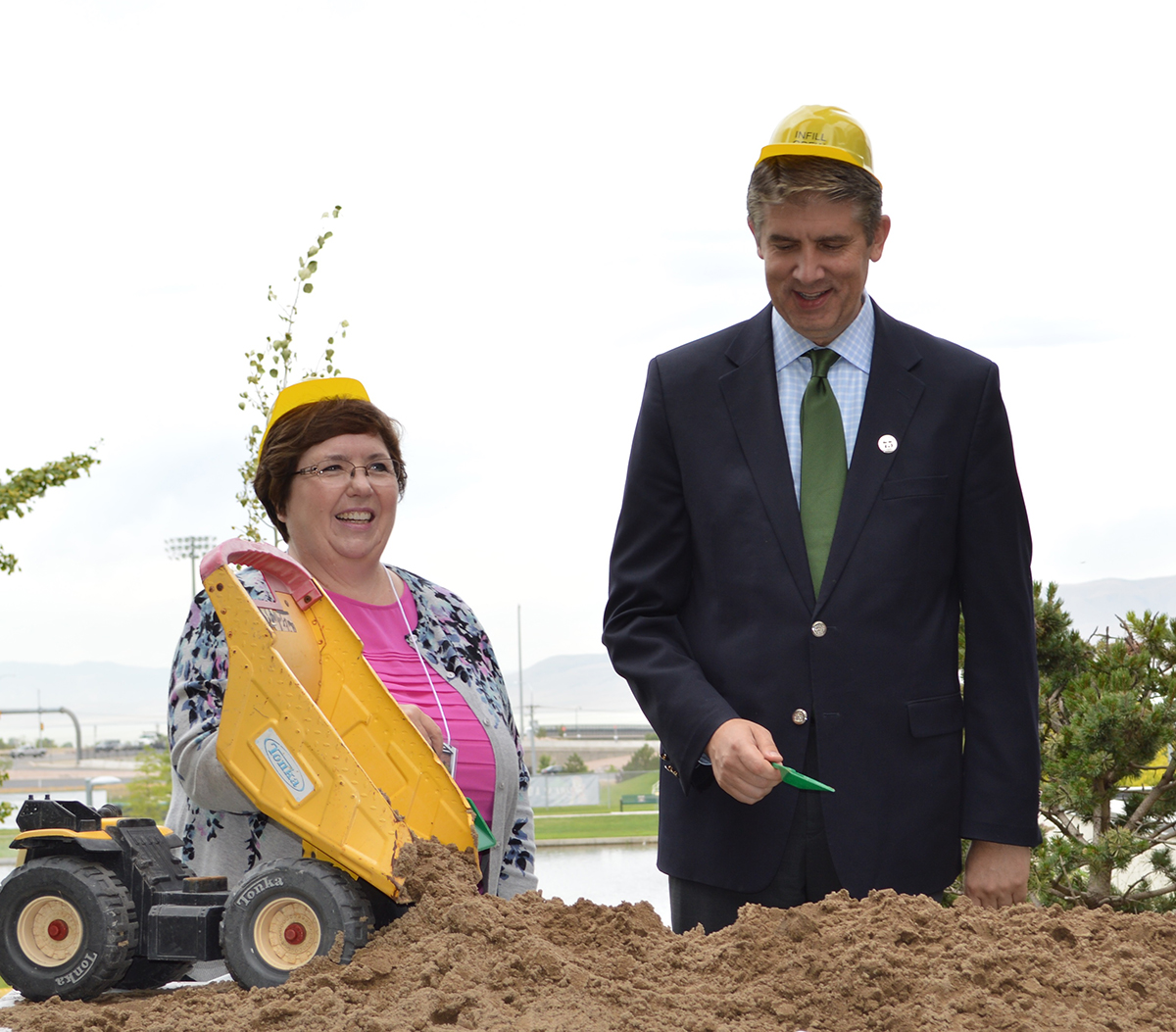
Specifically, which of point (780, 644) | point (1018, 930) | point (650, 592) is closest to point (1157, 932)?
point (1018, 930)

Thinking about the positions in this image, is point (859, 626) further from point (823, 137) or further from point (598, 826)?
point (598, 826)

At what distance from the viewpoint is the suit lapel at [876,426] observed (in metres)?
2.18

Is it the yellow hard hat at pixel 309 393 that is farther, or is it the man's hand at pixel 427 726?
the yellow hard hat at pixel 309 393

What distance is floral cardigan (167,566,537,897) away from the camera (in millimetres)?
2124

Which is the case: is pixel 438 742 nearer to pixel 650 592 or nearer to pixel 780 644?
pixel 650 592

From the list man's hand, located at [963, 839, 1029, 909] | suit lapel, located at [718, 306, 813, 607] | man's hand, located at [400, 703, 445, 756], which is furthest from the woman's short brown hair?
man's hand, located at [963, 839, 1029, 909]

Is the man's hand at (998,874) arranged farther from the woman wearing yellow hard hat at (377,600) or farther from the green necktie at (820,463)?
the woman wearing yellow hard hat at (377,600)

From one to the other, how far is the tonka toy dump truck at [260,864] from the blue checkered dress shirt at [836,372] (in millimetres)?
942

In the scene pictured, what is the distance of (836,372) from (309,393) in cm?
120

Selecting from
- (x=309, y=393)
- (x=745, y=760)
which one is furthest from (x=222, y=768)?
(x=309, y=393)

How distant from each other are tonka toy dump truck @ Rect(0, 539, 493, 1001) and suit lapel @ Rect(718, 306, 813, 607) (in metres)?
0.74

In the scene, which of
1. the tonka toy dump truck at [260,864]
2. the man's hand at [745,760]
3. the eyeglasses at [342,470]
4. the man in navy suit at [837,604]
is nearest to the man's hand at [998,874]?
the man in navy suit at [837,604]

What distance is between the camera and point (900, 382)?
2.31 m

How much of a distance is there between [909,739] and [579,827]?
4211cm
